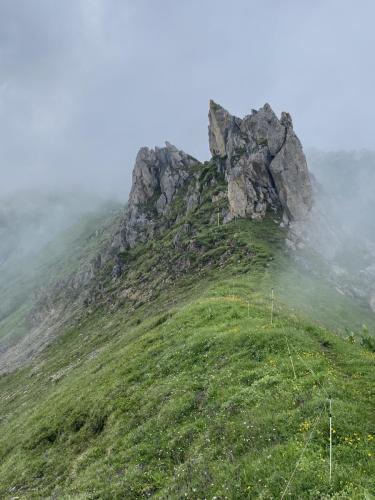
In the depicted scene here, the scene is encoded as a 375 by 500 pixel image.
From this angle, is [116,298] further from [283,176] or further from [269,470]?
[269,470]

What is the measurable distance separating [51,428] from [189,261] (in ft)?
190

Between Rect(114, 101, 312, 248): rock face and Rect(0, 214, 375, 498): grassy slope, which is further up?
Rect(114, 101, 312, 248): rock face

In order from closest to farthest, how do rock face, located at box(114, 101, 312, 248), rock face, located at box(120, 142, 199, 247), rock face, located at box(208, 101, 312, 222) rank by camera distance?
rock face, located at box(208, 101, 312, 222) → rock face, located at box(114, 101, 312, 248) → rock face, located at box(120, 142, 199, 247)

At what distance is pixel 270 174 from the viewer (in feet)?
337

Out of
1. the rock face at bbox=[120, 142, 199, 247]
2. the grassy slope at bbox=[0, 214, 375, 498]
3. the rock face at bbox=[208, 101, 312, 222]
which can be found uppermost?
the rock face at bbox=[120, 142, 199, 247]

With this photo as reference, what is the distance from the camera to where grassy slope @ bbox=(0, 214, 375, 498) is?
47.1 ft

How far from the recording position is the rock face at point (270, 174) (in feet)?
322

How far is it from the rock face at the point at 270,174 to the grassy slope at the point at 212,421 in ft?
190

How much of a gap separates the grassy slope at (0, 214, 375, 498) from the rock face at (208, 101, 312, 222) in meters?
58.0

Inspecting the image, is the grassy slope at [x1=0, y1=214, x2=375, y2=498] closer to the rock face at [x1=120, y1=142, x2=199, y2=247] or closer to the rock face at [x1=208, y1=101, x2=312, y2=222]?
the rock face at [x1=208, y1=101, x2=312, y2=222]

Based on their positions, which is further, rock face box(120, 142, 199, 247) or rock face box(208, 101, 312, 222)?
rock face box(120, 142, 199, 247)

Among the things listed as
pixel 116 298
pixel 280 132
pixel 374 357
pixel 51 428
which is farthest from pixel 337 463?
pixel 280 132

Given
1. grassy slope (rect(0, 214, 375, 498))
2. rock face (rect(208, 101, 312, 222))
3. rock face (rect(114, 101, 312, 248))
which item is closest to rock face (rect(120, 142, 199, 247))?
rock face (rect(114, 101, 312, 248))

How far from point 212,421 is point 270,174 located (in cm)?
8970
